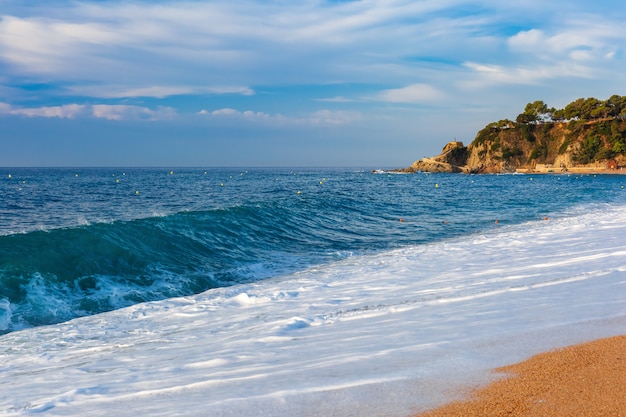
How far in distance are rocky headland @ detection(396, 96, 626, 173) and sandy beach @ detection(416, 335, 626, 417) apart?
10437 centimetres

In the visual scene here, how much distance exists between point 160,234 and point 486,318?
11763 millimetres

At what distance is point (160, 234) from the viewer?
15633 millimetres

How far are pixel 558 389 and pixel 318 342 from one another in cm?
269

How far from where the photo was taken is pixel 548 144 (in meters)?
112

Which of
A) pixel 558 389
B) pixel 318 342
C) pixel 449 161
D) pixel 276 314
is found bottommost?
pixel 276 314

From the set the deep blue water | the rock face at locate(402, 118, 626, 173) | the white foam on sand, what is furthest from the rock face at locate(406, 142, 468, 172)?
the white foam on sand

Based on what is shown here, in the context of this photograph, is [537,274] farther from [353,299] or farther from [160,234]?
[160,234]

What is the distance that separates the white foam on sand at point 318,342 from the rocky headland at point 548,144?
332 ft

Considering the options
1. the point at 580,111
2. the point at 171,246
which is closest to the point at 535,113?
the point at 580,111

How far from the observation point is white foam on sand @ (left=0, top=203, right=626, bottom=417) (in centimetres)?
410

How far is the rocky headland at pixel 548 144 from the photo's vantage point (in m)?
101

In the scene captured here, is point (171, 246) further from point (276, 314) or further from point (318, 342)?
point (318, 342)

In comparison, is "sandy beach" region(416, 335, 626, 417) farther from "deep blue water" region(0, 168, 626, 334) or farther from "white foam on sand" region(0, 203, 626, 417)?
"deep blue water" region(0, 168, 626, 334)

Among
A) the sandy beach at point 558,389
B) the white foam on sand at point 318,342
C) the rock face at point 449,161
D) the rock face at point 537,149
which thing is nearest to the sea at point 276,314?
the white foam on sand at point 318,342
